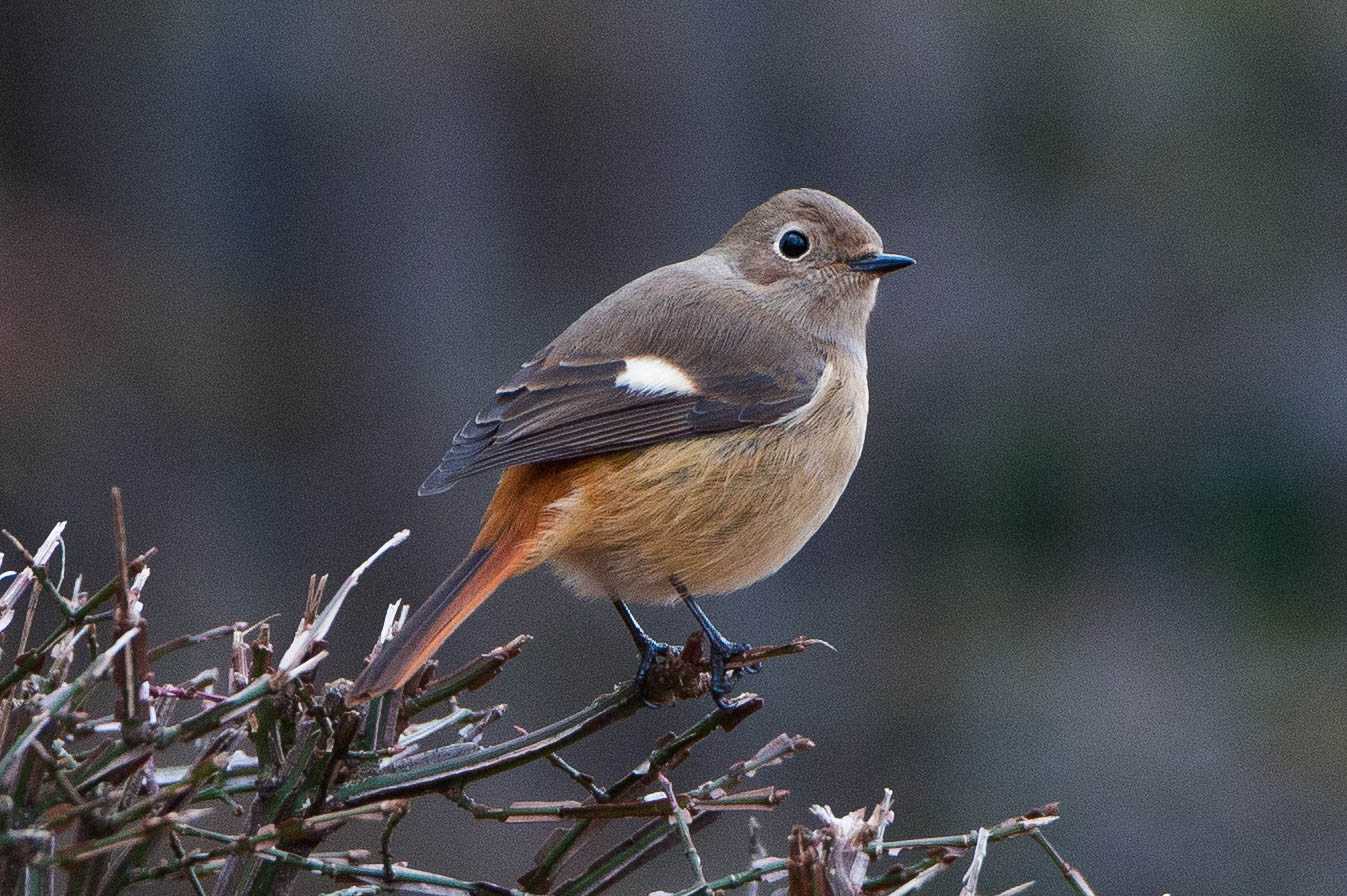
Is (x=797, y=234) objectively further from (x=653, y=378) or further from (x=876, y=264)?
(x=653, y=378)

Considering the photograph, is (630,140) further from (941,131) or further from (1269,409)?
(1269,409)

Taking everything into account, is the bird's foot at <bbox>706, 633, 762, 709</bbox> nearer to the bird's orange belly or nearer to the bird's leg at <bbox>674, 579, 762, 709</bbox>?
the bird's leg at <bbox>674, 579, 762, 709</bbox>

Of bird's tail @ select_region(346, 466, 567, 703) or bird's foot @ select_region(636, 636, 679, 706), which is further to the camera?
bird's foot @ select_region(636, 636, 679, 706)

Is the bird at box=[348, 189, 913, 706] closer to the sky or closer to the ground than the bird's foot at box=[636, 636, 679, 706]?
closer to the sky

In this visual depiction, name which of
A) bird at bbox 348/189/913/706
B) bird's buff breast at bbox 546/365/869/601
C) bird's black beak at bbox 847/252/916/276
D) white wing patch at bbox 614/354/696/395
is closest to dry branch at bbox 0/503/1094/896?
bird at bbox 348/189/913/706

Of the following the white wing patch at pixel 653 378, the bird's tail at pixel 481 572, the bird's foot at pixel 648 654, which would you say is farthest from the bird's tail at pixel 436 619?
the white wing patch at pixel 653 378

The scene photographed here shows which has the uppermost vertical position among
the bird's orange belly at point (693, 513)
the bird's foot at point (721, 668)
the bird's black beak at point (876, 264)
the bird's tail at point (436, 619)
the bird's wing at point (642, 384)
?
the bird's black beak at point (876, 264)

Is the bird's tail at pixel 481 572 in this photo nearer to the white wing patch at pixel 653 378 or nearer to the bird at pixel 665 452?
the bird at pixel 665 452
